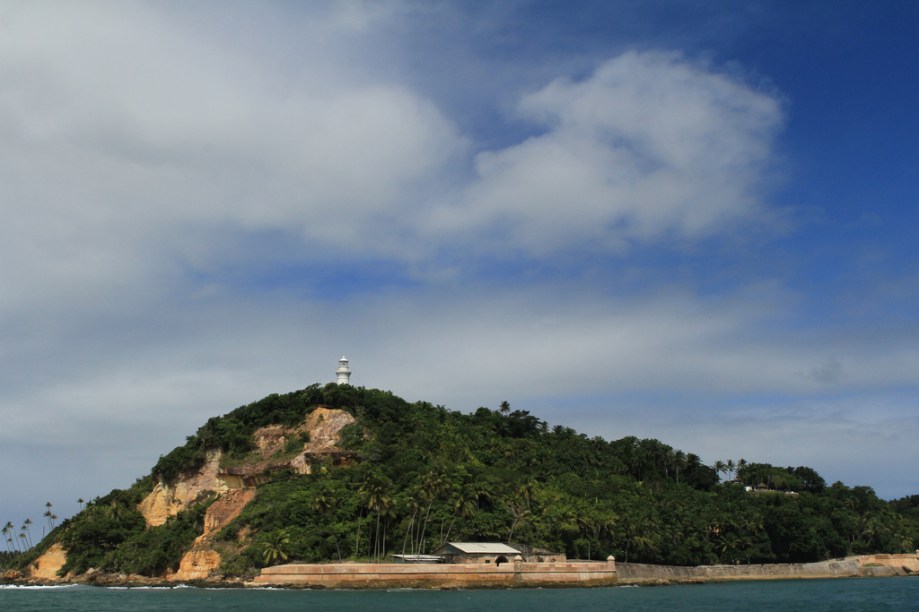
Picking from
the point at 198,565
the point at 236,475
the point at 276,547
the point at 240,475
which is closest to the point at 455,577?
the point at 276,547

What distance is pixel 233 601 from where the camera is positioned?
5278cm

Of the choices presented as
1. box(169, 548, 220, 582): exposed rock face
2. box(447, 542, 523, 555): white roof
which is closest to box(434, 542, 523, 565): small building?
box(447, 542, 523, 555): white roof

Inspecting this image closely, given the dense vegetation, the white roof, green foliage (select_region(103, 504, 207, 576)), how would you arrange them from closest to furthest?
the white roof
the dense vegetation
green foliage (select_region(103, 504, 207, 576))

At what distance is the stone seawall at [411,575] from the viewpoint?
2470 inches

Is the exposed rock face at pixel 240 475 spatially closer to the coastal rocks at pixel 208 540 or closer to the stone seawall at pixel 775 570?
the coastal rocks at pixel 208 540

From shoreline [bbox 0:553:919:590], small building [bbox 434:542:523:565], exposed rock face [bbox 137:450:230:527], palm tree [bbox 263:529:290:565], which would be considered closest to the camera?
shoreline [bbox 0:553:919:590]

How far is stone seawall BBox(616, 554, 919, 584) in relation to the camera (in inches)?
2989

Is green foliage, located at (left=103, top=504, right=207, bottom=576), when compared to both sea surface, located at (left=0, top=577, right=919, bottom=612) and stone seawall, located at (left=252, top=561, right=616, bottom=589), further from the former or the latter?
stone seawall, located at (left=252, top=561, right=616, bottom=589)

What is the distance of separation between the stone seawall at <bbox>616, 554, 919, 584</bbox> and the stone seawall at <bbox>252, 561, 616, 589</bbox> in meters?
10.5

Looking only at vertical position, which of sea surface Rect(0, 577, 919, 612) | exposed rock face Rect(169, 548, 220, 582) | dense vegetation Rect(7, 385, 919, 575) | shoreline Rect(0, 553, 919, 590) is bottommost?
sea surface Rect(0, 577, 919, 612)

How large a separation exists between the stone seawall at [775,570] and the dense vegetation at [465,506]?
1621 mm

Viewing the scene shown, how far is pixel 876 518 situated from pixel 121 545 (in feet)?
282

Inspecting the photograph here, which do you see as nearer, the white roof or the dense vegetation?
the white roof

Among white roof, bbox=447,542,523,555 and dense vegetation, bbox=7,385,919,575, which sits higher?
dense vegetation, bbox=7,385,919,575
